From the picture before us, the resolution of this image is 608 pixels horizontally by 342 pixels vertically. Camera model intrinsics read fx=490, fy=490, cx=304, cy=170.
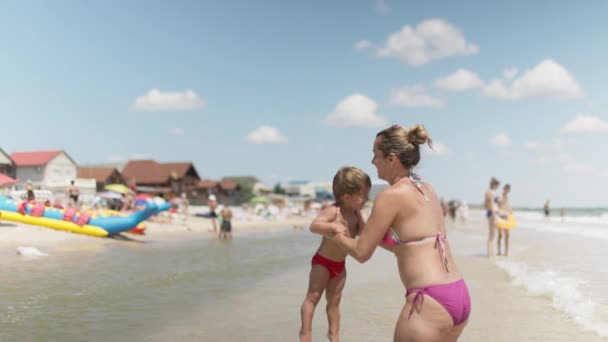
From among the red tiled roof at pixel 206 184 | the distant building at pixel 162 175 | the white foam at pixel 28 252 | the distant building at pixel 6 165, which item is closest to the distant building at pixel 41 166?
the distant building at pixel 6 165

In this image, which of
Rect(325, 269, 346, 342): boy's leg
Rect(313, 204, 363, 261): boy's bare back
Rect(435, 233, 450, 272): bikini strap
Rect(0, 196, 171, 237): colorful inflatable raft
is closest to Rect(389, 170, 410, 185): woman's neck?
Rect(435, 233, 450, 272): bikini strap

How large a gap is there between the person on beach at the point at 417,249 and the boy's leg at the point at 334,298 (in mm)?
1648

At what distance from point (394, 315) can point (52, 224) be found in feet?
53.9

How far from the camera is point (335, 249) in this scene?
13.4ft

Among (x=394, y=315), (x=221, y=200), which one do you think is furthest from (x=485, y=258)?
(x=221, y=200)

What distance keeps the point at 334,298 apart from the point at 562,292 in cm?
545

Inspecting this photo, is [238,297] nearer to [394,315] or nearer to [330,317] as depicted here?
[394,315]

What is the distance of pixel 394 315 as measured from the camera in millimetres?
6887

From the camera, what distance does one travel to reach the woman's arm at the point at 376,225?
2518mm

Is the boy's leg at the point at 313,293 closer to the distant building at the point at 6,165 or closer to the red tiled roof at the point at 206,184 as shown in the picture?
the distant building at the point at 6,165

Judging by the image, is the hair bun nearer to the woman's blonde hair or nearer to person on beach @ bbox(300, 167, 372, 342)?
the woman's blonde hair

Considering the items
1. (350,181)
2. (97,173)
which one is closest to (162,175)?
(97,173)

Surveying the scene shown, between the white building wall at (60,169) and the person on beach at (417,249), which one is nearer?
the person on beach at (417,249)

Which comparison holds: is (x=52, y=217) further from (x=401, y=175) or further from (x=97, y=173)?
(x=97, y=173)
